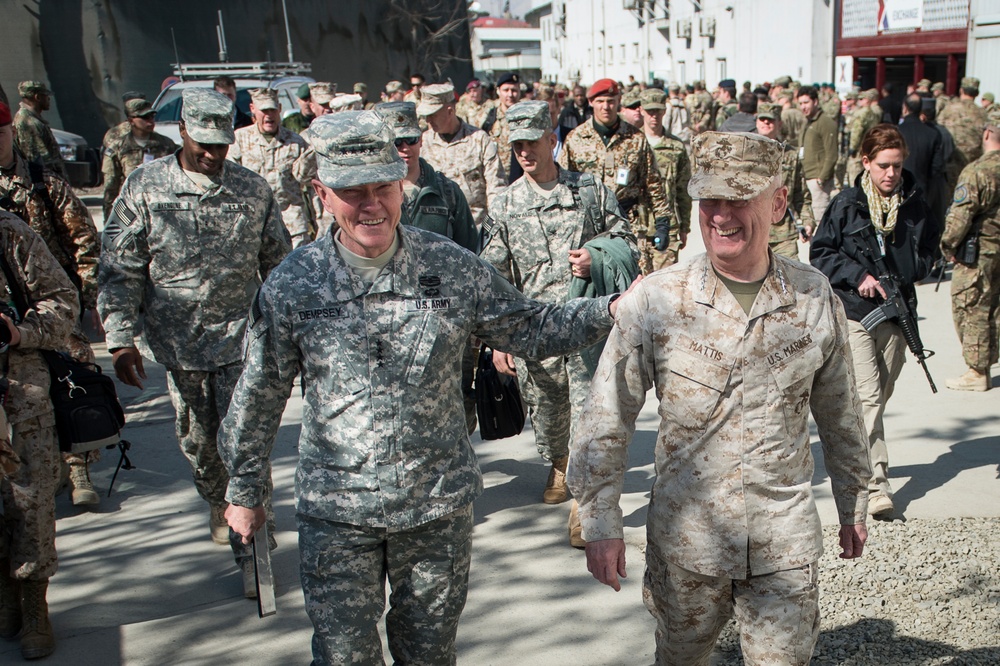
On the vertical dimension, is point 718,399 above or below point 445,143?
below

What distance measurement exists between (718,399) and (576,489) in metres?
0.50

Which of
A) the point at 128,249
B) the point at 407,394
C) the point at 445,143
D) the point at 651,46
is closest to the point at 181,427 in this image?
the point at 128,249

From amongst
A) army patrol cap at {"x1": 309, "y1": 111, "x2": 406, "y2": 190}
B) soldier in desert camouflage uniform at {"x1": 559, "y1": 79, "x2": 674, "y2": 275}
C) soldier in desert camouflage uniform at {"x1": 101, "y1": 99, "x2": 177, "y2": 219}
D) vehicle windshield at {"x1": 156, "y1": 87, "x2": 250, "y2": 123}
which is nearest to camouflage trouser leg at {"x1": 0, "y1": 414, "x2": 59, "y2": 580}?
army patrol cap at {"x1": 309, "y1": 111, "x2": 406, "y2": 190}

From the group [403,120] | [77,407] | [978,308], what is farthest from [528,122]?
[978,308]

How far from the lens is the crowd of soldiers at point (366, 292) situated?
3.14 meters

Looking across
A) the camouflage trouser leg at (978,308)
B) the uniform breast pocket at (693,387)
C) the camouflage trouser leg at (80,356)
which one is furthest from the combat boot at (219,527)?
→ the camouflage trouser leg at (978,308)

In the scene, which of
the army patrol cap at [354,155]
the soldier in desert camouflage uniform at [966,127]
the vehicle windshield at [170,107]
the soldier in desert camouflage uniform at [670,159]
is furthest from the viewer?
the vehicle windshield at [170,107]

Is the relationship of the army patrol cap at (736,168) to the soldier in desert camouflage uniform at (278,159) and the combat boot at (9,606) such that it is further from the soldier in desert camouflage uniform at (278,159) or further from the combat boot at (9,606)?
the soldier in desert camouflage uniform at (278,159)

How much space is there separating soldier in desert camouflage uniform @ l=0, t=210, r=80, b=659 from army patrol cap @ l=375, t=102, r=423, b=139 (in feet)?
6.02

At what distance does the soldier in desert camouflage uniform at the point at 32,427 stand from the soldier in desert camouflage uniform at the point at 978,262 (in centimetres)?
561

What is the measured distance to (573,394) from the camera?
217 inches

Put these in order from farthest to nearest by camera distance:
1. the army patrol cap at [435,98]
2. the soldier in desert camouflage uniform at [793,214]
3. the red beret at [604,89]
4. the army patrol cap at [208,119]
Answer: the soldier in desert camouflage uniform at [793,214]
the army patrol cap at [435,98]
the red beret at [604,89]
the army patrol cap at [208,119]

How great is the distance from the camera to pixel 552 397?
18.8 feet

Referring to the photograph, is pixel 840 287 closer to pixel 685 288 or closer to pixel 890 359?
pixel 890 359
